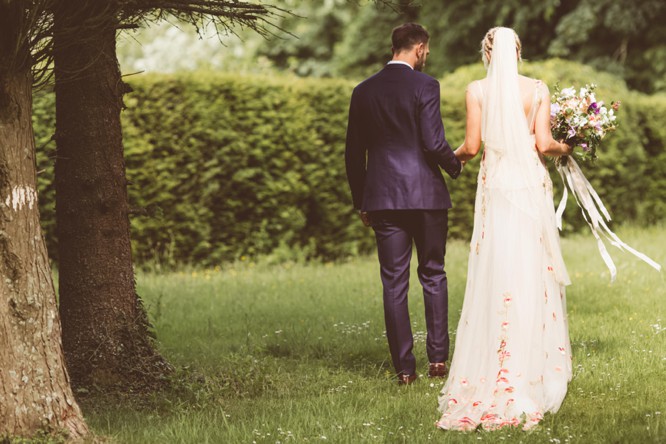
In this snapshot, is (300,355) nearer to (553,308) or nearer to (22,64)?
(553,308)

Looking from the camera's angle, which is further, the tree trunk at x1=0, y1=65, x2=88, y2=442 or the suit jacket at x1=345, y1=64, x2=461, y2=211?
the suit jacket at x1=345, y1=64, x2=461, y2=211

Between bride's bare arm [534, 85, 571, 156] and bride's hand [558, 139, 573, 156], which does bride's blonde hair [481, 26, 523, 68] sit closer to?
bride's bare arm [534, 85, 571, 156]

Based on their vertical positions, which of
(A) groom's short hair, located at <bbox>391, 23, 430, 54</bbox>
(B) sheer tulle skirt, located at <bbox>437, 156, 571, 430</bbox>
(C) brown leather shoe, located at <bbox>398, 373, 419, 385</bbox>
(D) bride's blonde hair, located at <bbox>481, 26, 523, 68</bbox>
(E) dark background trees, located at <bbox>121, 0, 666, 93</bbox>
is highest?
(E) dark background trees, located at <bbox>121, 0, 666, 93</bbox>

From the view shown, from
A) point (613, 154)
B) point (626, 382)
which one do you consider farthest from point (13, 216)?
point (613, 154)

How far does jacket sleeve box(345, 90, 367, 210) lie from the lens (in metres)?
6.09

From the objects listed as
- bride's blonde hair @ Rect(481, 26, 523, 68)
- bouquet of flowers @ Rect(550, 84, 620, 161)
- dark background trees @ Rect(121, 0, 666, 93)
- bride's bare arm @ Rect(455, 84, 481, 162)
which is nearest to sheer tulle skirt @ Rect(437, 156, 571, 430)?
bride's bare arm @ Rect(455, 84, 481, 162)

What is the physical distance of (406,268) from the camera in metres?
5.99

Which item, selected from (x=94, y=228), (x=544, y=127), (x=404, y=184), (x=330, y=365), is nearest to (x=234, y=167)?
(x=330, y=365)

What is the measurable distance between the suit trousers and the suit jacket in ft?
0.37

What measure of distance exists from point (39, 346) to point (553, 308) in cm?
284

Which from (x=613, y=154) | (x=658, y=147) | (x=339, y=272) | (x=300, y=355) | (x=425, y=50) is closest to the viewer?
(x=425, y=50)

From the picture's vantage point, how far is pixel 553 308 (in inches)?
216

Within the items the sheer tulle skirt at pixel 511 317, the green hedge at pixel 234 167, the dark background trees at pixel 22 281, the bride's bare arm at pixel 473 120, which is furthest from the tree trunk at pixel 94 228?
the green hedge at pixel 234 167

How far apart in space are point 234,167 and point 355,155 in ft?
18.3
